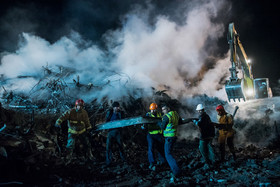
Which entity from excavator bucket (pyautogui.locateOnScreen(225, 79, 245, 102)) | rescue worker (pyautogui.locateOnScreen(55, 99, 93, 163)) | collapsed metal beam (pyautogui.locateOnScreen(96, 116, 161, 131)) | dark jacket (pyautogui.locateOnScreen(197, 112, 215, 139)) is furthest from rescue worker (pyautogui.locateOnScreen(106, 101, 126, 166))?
excavator bucket (pyautogui.locateOnScreen(225, 79, 245, 102))

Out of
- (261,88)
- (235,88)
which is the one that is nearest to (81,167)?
(235,88)

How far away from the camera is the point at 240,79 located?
7.01 meters

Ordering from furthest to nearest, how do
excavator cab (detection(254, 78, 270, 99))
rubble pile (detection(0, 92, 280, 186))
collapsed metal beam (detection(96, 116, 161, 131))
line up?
1. excavator cab (detection(254, 78, 270, 99))
2. collapsed metal beam (detection(96, 116, 161, 131))
3. rubble pile (detection(0, 92, 280, 186))

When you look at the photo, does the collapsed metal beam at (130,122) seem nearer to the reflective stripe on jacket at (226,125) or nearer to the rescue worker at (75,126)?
the rescue worker at (75,126)

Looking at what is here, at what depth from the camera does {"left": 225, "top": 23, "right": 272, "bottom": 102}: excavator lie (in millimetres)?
7031

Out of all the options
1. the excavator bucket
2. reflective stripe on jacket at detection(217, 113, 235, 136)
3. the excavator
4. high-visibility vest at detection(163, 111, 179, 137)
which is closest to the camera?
high-visibility vest at detection(163, 111, 179, 137)

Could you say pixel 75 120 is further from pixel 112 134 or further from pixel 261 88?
pixel 261 88

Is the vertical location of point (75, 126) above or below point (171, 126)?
above

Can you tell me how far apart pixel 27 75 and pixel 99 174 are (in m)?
6.71

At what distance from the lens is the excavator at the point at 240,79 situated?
7.03 meters

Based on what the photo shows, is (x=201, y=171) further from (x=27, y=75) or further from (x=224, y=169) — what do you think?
(x=27, y=75)

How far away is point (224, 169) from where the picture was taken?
12.6 feet

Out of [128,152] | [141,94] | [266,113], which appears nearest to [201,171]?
[128,152]

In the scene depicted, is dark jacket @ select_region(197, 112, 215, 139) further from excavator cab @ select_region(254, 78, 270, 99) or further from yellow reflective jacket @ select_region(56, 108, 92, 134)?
excavator cab @ select_region(254, 78, 270, 99)
